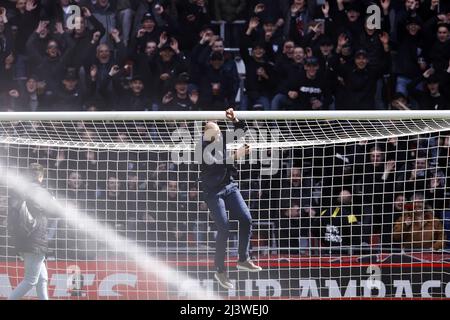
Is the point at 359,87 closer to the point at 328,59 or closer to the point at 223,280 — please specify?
the point at 328,59

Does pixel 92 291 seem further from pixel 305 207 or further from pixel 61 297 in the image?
pixel 305 207

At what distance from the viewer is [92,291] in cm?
1141

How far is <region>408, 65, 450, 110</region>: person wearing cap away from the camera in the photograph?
13.1 metres

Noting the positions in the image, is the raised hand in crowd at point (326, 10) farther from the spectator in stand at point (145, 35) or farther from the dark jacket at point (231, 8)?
the spectator in stand at point (145, 35)

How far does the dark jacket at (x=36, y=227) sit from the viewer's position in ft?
35.0

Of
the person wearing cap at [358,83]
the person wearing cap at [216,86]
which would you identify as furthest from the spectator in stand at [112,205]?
the person wearing cap at [358,83]

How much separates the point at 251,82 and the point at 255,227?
250 cm

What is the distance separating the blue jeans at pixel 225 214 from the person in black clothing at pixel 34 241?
1890 mm

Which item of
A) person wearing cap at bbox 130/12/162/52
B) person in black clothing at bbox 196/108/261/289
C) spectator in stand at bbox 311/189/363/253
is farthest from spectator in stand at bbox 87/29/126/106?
person in black clothing at bbox 196/108/261/289

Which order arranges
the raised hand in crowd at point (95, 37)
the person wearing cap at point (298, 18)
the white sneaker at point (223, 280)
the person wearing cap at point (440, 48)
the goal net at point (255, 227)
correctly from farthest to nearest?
the raised hand in crowd at point (95, 37)
the person wearing cap at point (298, 18)
the person wearing cap at point (440, 48)
the goal net at point (255, 227)
the white sneaker at point (223, 280)

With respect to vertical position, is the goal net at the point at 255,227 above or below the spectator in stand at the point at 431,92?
below

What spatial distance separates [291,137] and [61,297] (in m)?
3.00

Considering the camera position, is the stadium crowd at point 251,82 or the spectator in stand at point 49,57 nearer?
the stadium crowd at point 251,82

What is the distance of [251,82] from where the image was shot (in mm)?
13414
